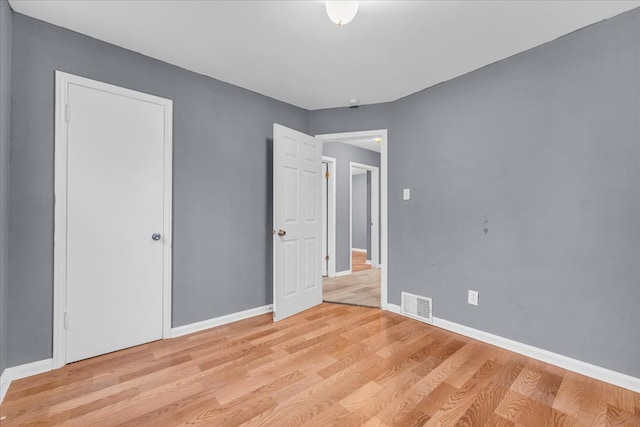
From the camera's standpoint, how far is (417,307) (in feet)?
10.1

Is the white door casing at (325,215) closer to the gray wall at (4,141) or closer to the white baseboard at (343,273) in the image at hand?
the white baseboard at (343,273)

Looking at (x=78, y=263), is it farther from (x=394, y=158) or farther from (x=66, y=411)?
(x=394, y=158)

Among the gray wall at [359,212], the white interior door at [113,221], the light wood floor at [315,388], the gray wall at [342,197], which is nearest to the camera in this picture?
the light wood floor at [315,388]

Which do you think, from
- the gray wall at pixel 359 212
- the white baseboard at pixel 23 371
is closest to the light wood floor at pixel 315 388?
the white baseboard at pixel 23 371

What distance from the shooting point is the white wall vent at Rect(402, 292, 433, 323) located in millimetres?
2975

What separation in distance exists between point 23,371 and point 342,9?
3.12 metres

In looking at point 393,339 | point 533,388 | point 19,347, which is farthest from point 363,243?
point 19,347

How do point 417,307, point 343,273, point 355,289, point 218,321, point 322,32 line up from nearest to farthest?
point 322,32, point 218,321, point 417,307, point 355,289, point 343,273

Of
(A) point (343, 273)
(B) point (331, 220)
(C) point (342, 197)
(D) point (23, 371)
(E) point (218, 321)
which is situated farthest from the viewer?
(C) point (342, 197)

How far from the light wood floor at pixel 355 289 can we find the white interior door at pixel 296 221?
43 cm

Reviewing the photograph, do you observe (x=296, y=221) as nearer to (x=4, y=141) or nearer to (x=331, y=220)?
(x=331, y=220)

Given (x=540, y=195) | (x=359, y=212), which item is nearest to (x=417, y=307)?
(x=540, y=195)

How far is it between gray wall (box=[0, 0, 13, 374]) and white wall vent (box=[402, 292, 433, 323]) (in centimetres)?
327

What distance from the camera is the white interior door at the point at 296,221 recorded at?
3035mm
